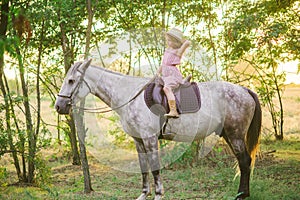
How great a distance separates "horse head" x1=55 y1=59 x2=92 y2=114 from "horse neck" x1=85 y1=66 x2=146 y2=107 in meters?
0.11

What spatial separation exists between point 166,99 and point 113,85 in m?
0.69

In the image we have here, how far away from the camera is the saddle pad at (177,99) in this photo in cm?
509

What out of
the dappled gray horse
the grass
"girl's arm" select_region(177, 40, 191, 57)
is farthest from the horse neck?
the grass

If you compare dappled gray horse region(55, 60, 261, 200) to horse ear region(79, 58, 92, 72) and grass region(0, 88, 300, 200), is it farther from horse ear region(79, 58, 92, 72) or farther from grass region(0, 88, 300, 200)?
grass region(0, 88, 300, 200)

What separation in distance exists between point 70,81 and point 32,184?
10.2 ft

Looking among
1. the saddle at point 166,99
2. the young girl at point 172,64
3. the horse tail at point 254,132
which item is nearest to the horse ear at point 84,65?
the saddle at point 166,99

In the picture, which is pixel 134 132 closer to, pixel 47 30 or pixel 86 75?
pixel 86 75

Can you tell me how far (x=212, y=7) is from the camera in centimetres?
901

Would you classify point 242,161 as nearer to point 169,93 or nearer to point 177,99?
point 177,99

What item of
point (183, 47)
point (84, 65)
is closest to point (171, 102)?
point (183, 47)

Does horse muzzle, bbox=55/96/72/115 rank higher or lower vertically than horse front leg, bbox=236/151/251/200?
higher

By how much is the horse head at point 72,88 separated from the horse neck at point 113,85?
115 millimetres

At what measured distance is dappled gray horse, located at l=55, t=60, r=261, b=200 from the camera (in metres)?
5.12

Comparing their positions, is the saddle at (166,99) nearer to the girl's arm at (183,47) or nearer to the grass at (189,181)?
the girl's arm at (183,47)
